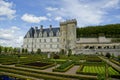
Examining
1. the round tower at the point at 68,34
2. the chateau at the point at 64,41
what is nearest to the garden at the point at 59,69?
the chateau at the point at 64,41

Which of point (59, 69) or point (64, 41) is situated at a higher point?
point (64, 41)

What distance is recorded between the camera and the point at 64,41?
6738 centimetres

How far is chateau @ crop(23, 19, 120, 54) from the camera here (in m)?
60.4

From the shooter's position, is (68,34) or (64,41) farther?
(64,41)

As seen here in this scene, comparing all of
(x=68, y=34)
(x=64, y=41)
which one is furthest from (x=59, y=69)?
(x=68, y=34)

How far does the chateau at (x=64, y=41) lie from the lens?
6044cm

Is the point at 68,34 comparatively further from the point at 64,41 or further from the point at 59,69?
the point at 59,69

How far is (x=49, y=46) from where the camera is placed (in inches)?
2867

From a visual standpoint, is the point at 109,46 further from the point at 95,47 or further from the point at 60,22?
the point at 60,22

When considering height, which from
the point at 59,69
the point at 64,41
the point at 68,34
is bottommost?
the point at 59,69

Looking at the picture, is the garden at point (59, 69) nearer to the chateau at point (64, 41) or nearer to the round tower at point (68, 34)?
the chateau at point (64, 41)

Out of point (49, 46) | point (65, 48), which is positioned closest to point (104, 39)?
point (65, 48)

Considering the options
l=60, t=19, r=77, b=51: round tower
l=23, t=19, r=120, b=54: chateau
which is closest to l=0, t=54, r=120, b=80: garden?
l=23, t=19, r=120, b=54: chateau

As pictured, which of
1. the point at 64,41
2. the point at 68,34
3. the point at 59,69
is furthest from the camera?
the point at 64,41
